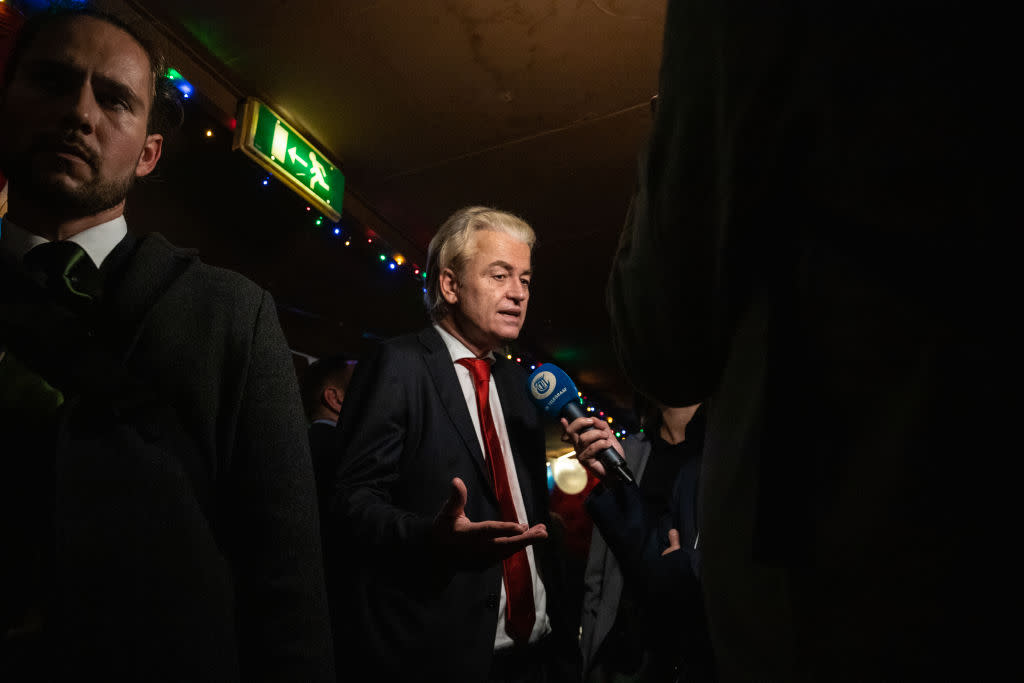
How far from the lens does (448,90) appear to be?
4469 millimetres

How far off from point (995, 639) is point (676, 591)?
1.44 meters

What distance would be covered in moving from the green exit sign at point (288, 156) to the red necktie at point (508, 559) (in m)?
3.05

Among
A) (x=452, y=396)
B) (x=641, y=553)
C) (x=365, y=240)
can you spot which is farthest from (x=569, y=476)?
(x=452, y=396)

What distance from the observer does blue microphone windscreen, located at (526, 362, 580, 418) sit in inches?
84.9

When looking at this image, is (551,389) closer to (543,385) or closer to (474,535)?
(543,385)

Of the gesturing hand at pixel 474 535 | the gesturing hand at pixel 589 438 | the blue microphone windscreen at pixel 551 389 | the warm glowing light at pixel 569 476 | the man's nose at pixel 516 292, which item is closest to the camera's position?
the gesturing hand at pixel 474 535

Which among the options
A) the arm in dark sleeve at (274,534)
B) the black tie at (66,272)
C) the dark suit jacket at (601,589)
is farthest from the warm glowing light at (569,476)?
the black tie at (66,272)

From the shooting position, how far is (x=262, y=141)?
4.31m

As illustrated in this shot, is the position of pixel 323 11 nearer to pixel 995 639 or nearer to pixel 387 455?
pixel 387 455

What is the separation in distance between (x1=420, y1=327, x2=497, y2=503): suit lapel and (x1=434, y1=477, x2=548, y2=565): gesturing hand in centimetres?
44

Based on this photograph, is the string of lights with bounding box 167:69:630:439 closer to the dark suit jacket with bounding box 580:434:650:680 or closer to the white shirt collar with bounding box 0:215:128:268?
the dark suit jacket with bounding box 580:434:650:680

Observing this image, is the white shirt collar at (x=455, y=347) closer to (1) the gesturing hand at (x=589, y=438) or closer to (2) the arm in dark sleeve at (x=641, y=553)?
(1) the gesturing hand at (x=589, y=438)

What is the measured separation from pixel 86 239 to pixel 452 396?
3.65 ft

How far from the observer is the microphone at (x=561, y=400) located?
198 cm
